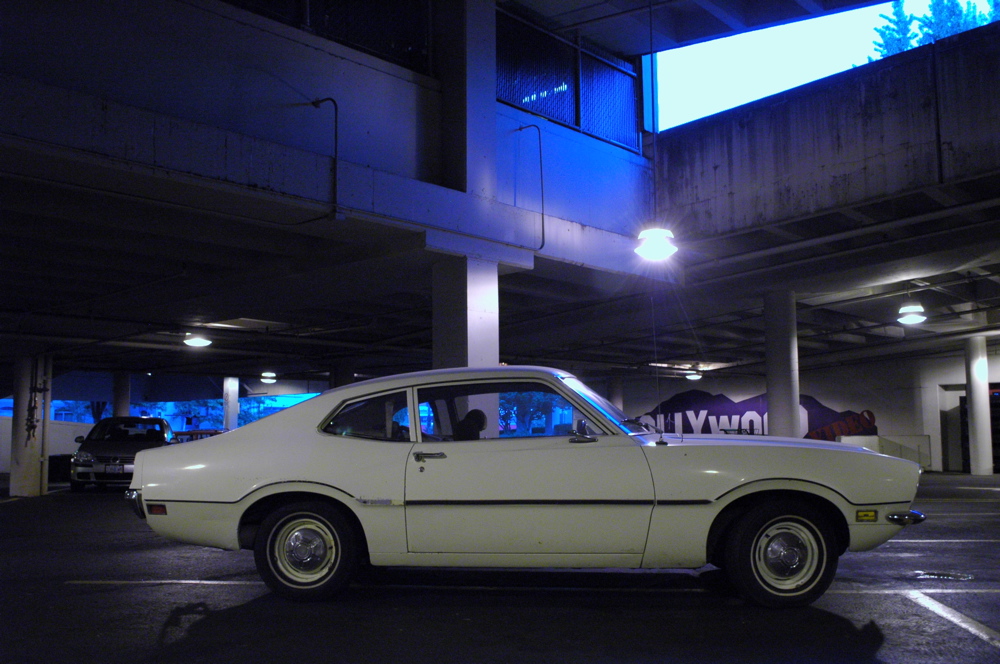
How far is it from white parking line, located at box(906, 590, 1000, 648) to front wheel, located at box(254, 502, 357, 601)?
146 inches

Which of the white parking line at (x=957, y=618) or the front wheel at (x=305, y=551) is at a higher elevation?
the front wheel at (x=305, y=551)

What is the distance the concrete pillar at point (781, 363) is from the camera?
52.3 ft

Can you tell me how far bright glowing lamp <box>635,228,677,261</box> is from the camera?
12406mm

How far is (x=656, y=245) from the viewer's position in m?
12.5

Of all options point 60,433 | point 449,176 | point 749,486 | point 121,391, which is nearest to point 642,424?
point 749,486

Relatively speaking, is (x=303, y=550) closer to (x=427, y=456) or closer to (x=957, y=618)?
(x=427, y=456)

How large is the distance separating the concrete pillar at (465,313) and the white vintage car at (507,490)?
4601mm

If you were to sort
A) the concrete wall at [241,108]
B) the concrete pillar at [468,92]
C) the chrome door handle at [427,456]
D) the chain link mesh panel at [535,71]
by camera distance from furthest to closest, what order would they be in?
the chain link mesh panel at [535,71] < the concrete pillar at [468,92] < the concrete wall at [241,108] < the chrome door handle at [427,456]

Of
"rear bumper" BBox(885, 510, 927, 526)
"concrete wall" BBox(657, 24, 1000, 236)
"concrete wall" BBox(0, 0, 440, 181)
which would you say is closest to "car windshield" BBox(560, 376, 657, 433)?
"rear bumper" BBox(885, 510, 927, 526)

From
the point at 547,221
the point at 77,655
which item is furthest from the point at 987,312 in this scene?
the point at 77,655

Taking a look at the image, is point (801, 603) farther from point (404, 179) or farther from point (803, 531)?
point (404, 179)

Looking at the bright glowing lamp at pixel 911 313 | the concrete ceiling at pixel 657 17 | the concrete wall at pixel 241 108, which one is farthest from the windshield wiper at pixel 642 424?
the bright glowing lamp at pixel 911 313

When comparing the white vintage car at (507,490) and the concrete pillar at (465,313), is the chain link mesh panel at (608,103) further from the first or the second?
the white vintage car at (507,490)

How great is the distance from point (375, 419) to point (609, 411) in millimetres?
1606
